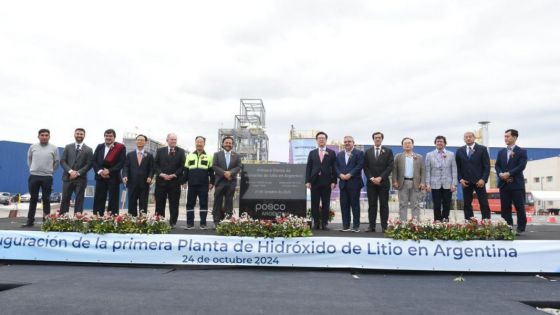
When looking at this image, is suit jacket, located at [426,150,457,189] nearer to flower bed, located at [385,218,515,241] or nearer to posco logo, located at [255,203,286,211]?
flower bed, located at [385,218,515,241]

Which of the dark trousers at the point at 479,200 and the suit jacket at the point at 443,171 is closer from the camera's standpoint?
the dark trousers at the point at 479,200

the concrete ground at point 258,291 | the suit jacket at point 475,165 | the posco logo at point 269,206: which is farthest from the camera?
the posco logo at point 269,206

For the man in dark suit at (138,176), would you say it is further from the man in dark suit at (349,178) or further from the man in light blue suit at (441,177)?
the man in light blue suit at (441,177)

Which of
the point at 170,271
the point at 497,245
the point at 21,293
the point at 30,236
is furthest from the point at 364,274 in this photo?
the point at 30,236

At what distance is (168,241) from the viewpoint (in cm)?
596

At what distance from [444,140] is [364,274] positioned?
359 cm

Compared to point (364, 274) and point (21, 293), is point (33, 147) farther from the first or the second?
point (364, 274)

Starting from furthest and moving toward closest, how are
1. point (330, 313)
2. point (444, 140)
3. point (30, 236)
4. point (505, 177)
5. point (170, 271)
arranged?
point (444, 140) < point (505, 177) < point (30, 236) < point (170, 271) < point (330, 313)

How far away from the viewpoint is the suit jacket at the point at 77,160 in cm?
774

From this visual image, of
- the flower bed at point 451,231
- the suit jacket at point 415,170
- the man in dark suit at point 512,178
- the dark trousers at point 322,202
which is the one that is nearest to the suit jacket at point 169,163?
the dark trousers at point 322,202

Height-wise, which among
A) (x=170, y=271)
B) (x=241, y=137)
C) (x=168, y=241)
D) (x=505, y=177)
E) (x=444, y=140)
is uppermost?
(x=241, y=137)

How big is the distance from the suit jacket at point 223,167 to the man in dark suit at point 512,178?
524cm

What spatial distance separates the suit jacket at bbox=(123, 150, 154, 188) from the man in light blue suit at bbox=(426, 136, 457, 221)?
5773mm

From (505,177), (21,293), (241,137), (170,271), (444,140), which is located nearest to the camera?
(21,293)
